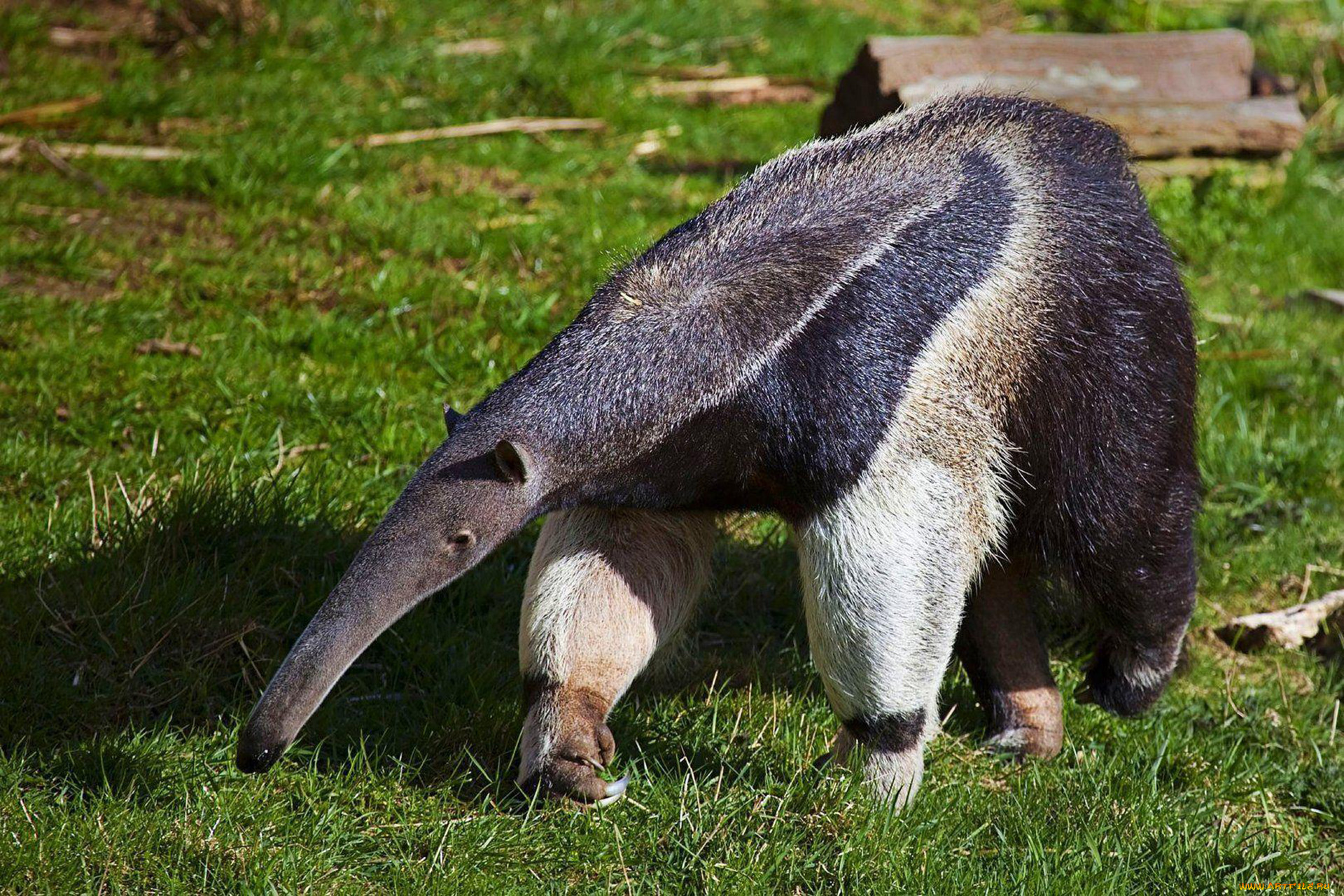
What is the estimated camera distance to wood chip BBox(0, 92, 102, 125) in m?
6.93

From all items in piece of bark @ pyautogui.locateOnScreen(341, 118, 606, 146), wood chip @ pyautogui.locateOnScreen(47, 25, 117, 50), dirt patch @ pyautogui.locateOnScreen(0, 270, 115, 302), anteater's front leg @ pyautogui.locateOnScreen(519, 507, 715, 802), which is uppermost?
wood chip @ pyautogui.locateOnScreen(47, 25, 117, 50)

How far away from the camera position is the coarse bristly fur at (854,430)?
3297 mm

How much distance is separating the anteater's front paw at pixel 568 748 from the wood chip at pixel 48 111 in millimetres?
4954

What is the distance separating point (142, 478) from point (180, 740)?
1.26 metres

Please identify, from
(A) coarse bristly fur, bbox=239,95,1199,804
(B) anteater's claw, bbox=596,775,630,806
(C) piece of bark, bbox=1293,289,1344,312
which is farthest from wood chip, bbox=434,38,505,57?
(B) anteater's claw, bbox=596,775,630,806

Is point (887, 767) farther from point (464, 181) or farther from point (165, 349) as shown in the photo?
point (464, 181)

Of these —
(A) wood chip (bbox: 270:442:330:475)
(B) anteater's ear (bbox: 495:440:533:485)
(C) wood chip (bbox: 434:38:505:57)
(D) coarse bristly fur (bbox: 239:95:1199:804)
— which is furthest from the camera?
(C) wood chip (bbox: 434:38:505:57)

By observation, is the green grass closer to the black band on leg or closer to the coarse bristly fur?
the black band on leg

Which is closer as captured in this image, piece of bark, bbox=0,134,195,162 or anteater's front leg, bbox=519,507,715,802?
anteater's front leg, bbox=519,507,715,802

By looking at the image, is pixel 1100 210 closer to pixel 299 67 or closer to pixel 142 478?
pixel 142 478

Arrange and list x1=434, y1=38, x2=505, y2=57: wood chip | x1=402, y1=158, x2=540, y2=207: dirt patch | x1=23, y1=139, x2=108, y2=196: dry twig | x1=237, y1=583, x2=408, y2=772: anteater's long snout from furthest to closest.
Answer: x1=434, y1=38, x2=505, y2=57: wood chip → x1=402, y1=158, x2=540, y2=207: dirt patch → x1=23, y1=139, x2=108, y2=196: dry twig → x1=237, y1=583, x2=408, y2=772: anteater's long snout

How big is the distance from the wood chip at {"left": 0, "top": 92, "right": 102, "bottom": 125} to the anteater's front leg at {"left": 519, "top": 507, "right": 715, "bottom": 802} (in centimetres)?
466

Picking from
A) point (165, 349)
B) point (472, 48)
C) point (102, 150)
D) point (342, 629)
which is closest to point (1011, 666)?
point (342, 629)

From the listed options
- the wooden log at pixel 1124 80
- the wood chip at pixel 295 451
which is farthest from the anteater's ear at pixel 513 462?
the wooden log at pixel 1124 80
